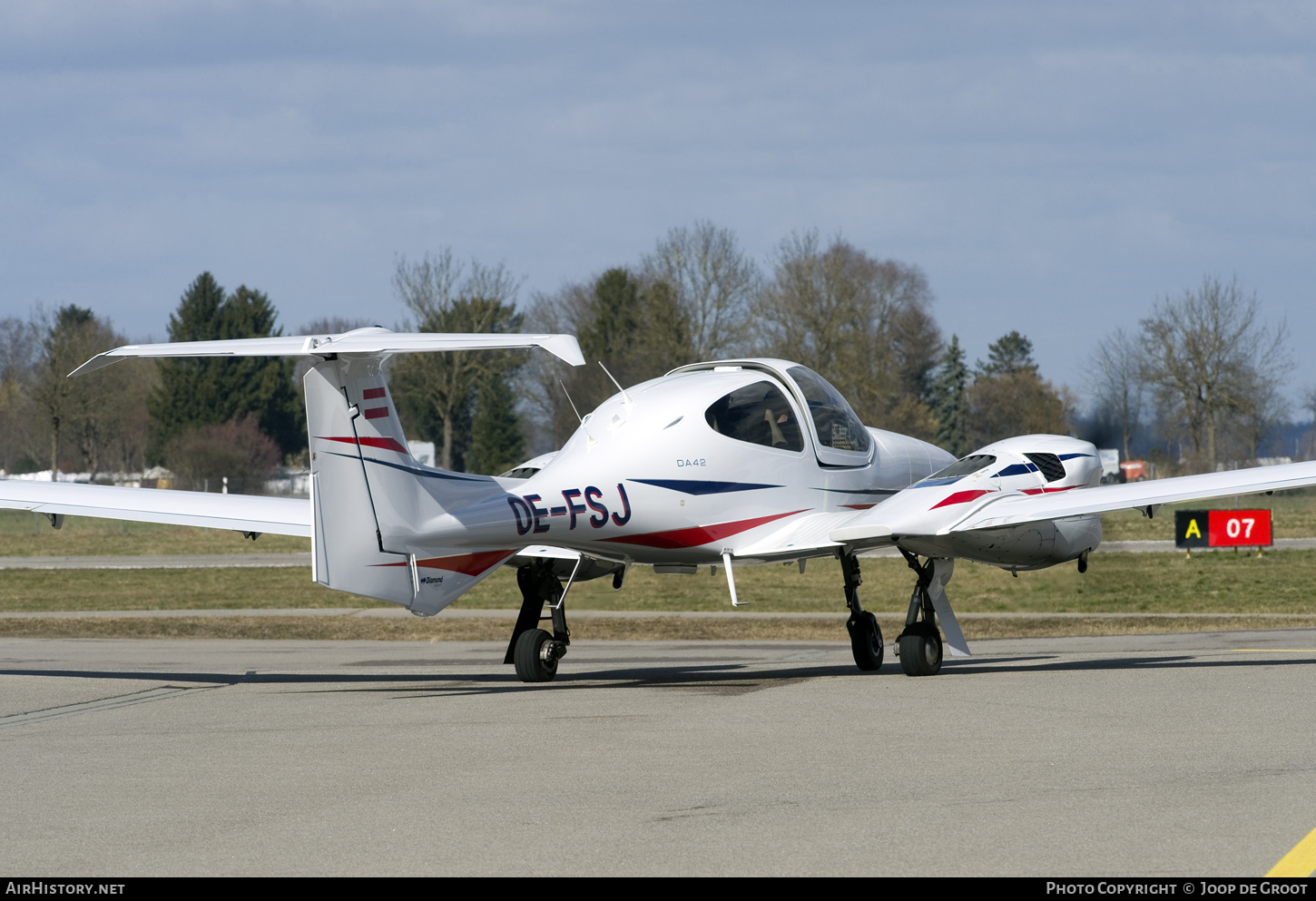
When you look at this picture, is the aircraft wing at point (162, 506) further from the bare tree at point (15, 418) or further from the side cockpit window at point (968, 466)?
the bare tree at point (15, 418)

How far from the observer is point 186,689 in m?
15.0

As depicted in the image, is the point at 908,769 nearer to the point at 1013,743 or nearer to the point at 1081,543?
the point at 1013,743

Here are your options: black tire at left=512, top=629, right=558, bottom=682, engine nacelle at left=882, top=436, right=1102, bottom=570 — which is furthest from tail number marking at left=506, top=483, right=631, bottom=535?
engine nacelle at left=882, top=436, right=1102, bottom=570

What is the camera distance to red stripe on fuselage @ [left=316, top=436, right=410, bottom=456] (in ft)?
40.4

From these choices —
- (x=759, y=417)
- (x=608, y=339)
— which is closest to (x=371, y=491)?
(x=759, y=417)

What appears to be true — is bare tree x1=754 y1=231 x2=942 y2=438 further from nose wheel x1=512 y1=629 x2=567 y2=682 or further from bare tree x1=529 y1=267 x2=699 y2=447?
nose wheel x1=512 y1=629 x2=567 y2=682

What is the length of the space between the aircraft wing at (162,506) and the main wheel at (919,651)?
6.55 metres

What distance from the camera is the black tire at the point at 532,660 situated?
1479cm

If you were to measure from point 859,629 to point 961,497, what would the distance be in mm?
2023

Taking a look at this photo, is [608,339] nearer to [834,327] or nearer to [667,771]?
[834,327]

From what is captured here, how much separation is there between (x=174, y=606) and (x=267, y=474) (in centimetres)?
6198

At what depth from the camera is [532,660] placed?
1479 cm

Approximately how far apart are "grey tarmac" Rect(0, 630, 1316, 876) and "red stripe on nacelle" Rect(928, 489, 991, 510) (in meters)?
1.91

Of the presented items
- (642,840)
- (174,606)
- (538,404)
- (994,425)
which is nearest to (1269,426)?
(994,425)
